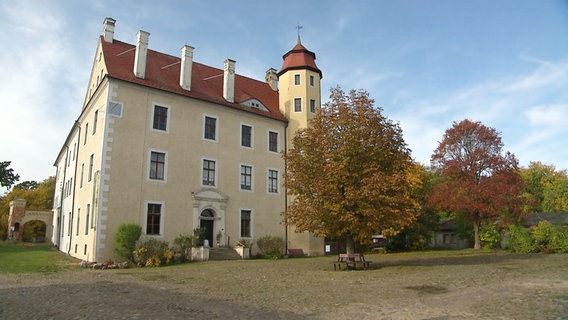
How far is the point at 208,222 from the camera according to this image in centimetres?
2742

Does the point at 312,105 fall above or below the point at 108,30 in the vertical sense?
below

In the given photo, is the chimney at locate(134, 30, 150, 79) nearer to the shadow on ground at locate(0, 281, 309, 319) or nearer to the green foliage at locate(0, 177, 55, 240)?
the shadow on ground at locate(0, 281, 309, 319)

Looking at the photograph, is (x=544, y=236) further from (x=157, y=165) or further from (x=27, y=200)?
(x=27, y=200)

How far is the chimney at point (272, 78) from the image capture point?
3822cm

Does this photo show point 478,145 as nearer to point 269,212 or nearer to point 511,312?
point 269,212

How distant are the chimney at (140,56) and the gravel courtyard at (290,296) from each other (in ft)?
44.4

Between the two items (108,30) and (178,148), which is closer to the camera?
(178,148)

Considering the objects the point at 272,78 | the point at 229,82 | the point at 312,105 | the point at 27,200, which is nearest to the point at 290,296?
the point at 229,82

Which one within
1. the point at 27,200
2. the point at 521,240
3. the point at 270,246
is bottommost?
the point at 270,246

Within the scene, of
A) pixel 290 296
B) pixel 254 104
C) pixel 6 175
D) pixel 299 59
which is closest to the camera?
pixel 290 296

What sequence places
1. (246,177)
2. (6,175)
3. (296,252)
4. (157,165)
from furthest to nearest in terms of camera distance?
(6,175), (296,252), (246,177), (157,165)

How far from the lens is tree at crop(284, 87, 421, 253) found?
17.7 m

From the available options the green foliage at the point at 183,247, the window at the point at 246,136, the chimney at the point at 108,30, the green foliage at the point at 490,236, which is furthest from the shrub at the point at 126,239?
the green foliage at the point at 490,236

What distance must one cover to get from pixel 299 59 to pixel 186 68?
387 inches
